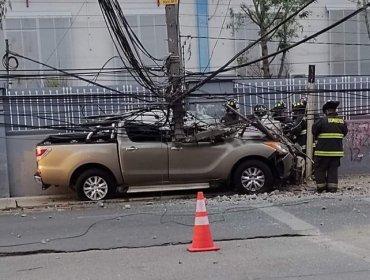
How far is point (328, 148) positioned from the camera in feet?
36.1

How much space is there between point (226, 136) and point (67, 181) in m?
3.25

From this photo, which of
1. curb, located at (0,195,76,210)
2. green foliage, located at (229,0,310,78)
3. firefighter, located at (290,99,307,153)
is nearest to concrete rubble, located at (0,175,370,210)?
curb, located at (0,195,76,210)

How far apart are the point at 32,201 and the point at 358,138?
8.00 meters

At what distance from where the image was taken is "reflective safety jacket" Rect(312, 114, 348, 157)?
10984 millimetres

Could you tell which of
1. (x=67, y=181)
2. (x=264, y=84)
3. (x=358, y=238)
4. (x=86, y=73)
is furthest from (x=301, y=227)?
(x=86, y=73)

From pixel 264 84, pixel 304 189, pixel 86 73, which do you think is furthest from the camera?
pixel 86 73

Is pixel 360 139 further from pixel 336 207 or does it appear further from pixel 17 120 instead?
Answer: pixel 17 120

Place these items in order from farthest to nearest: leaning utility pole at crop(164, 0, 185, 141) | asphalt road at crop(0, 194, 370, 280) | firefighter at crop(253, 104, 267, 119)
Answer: firefighter at crop(253, 104, 267, 119) < leaning utility pole at crop(164, 0, 185, 141) < asphalt road at crop(0, 194, 370, 280)

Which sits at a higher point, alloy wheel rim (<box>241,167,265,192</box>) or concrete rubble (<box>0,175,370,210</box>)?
alloy wheel rim (<box>241,167,265,192</box>)

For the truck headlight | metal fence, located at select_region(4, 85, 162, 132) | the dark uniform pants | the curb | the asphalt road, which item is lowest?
the curb

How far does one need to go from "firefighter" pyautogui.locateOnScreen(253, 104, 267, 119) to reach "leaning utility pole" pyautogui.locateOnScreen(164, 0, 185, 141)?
5.91 feet

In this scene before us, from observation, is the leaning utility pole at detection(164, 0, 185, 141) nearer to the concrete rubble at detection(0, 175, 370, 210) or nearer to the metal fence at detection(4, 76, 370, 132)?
the metal fence at detection(4, 76, 370, 132)

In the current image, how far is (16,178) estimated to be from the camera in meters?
12.8

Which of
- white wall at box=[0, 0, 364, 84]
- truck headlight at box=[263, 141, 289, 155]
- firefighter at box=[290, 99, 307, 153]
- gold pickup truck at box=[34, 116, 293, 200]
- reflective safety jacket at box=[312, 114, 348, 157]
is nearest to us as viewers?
reflective safety jacket at box=[312, 114, 348, 157]
